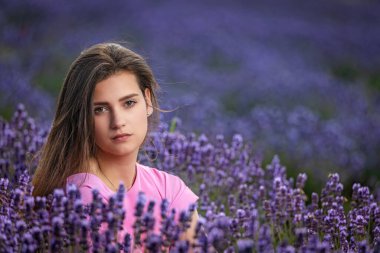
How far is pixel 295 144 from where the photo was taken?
16.9 ft

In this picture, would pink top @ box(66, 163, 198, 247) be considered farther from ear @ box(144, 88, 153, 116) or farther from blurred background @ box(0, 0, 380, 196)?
blurred background @ box(0, 0, 380, 196)

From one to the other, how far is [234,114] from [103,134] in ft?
14.4

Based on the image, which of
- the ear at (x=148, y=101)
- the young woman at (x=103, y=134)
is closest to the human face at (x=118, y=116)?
the young woman at (x=103, y=134)

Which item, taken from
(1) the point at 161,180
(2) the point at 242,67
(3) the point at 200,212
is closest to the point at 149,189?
(1) the point at 161,180

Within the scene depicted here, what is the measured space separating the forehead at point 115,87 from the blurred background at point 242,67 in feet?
2.17

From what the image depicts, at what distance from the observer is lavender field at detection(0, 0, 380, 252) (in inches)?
82.3

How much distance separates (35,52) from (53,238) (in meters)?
6.39

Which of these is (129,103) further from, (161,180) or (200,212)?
(200,212)

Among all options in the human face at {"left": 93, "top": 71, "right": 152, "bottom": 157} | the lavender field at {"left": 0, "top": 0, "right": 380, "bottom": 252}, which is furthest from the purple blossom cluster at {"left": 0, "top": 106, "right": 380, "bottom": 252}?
the human face at {"left": 93, "top": 71, "right": 152, "bottom": 157}

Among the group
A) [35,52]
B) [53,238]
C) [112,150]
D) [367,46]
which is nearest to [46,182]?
[112,150]

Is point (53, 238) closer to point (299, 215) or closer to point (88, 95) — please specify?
point (88, 95)

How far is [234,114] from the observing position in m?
6.55

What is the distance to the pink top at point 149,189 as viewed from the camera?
2242 millimetres

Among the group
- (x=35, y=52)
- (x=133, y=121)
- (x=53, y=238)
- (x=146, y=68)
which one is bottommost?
(x=53, y=238)
